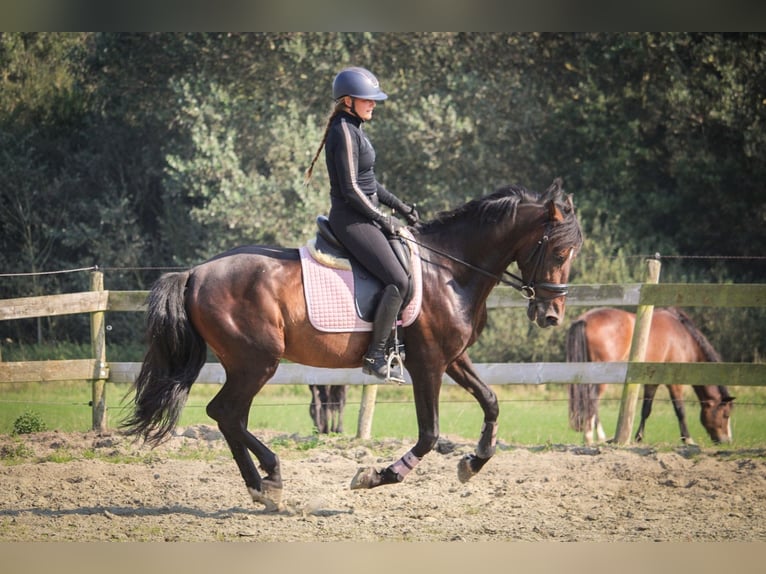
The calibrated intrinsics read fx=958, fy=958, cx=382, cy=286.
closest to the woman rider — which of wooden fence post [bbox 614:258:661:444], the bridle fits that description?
the bridle

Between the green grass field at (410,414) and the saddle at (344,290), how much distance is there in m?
2.16

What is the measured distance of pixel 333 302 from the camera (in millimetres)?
5973

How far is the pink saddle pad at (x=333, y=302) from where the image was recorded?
5969 millimetres

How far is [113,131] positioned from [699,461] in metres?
12.7

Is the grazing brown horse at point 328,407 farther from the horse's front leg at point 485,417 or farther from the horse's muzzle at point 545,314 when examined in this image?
the horse's muzzle at point 545,314

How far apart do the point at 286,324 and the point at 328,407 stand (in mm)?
3518

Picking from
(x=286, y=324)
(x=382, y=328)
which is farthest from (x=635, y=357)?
(x=286, y=324)

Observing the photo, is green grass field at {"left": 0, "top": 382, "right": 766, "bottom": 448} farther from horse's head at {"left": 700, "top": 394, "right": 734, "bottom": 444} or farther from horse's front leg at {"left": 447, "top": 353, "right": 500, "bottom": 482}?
horse's front leg at {"left": 447, "top": 353, "right": 500, "bottom": 482}

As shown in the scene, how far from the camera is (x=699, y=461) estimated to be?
24.9 feet

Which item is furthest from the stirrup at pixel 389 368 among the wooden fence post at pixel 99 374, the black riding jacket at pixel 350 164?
the wooden fence post at pixel 99 374

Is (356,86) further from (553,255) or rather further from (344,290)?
(553,255)
